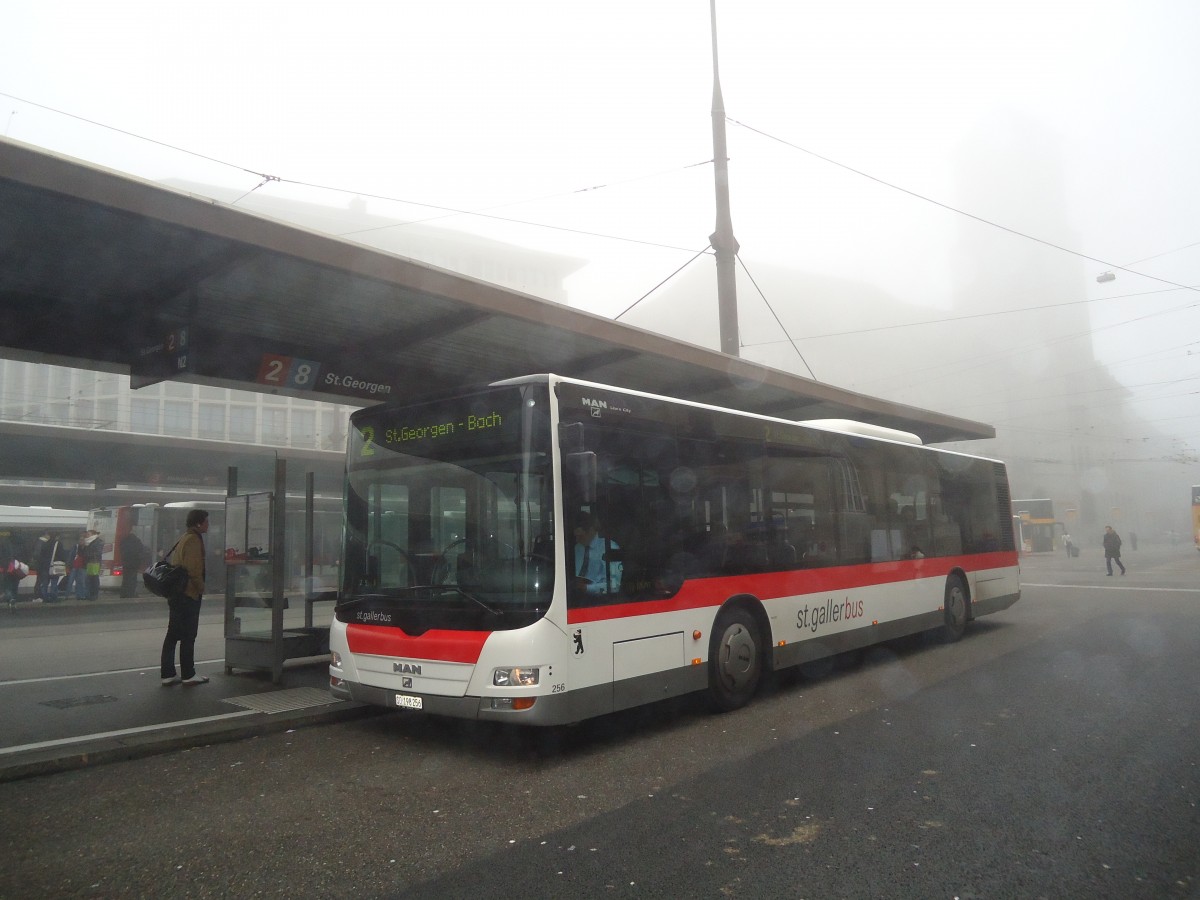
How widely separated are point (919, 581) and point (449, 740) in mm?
6985

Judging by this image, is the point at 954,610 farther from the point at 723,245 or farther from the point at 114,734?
the point at 114,734

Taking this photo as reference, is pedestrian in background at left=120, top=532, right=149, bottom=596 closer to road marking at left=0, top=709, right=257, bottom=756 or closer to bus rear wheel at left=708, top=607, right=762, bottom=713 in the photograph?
road marking at left=0, top=709, right=257, bottom=756

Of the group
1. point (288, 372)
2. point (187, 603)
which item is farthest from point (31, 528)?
point (288, 372)

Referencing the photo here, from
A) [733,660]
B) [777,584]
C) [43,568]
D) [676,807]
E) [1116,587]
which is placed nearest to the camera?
[676,807]

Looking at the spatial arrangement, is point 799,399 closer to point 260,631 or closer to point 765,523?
point 765,523

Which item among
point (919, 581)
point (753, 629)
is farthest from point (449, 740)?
point (919, 581)

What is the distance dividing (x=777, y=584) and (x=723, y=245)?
24.4ft

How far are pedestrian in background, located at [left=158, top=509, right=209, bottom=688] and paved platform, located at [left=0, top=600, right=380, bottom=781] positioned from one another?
220 mm

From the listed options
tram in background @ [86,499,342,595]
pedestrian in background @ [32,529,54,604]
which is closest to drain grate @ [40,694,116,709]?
tram in background @ [86,499,342,595]

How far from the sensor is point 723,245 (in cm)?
1410

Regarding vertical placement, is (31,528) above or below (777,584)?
above

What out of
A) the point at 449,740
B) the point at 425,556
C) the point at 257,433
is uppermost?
the point at 257,433

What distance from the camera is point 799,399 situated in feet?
44.3

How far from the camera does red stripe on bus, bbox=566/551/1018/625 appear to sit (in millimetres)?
6621
